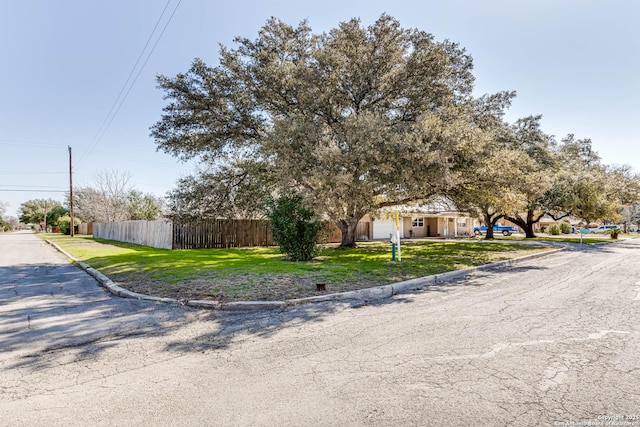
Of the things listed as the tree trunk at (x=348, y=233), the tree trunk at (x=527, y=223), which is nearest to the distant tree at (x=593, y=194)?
the tree trunk at (x=527, y=223)

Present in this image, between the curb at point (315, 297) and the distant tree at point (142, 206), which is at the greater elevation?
the distant tree at point (142, 206)

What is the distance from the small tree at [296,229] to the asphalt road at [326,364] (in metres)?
5.97

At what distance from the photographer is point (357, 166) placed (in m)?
11.6

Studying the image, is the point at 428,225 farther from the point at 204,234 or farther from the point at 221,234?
the point at 204,234

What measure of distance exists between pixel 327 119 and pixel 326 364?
13.7 metres

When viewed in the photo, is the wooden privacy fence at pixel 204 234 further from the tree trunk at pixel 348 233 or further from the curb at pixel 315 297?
the curb at pixel 315 297

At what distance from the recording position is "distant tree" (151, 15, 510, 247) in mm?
11305

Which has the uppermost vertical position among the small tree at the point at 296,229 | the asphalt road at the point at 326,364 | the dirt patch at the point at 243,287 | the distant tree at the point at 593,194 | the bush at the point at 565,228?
the distant tree at the point at 593,194

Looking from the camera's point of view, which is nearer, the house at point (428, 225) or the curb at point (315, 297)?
the curb at point (315, 297)

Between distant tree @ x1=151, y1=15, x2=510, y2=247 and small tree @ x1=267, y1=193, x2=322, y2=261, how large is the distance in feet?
2.46

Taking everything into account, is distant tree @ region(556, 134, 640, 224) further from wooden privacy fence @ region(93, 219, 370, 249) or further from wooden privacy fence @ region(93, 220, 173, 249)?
wooden privacy fence @ region(93, 220, 173, 249)

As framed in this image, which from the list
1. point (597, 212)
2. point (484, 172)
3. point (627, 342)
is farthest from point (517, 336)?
point (597, 212)

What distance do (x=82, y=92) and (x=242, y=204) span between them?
36.1ft

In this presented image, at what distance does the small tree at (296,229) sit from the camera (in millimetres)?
12664
